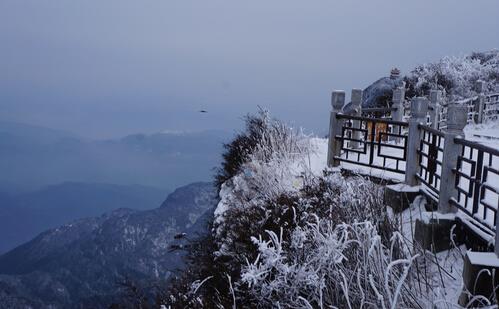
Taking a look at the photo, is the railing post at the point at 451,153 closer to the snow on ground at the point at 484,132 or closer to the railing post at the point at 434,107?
the railing post at the point at 434,107

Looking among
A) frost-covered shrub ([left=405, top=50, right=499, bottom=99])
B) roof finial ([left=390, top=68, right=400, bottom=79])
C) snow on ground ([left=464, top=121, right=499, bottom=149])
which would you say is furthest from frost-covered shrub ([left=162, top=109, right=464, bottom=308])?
frost-covered shrub ([left=405, top=50, right=499, bottom=99])

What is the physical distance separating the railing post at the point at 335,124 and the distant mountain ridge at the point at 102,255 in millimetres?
46966

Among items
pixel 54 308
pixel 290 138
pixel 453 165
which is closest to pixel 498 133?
pixel 290 138

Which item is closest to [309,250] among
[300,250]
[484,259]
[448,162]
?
[300,250]

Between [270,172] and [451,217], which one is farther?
[270,172]

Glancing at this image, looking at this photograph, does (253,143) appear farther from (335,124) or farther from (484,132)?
(484,132)

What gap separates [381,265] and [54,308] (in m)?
54.9

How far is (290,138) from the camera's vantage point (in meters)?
12.6

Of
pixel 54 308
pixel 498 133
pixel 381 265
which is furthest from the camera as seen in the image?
pixel 54 308

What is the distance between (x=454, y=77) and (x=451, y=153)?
793 inches

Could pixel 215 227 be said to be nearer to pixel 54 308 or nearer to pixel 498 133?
pixel 498 133

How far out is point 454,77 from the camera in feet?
77.0

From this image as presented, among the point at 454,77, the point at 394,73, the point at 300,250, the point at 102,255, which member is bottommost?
the point at 102,255

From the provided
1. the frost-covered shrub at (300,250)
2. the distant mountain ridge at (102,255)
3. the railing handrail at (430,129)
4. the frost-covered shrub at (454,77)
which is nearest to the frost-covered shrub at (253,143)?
the frost-covered shrub at (300,250)
